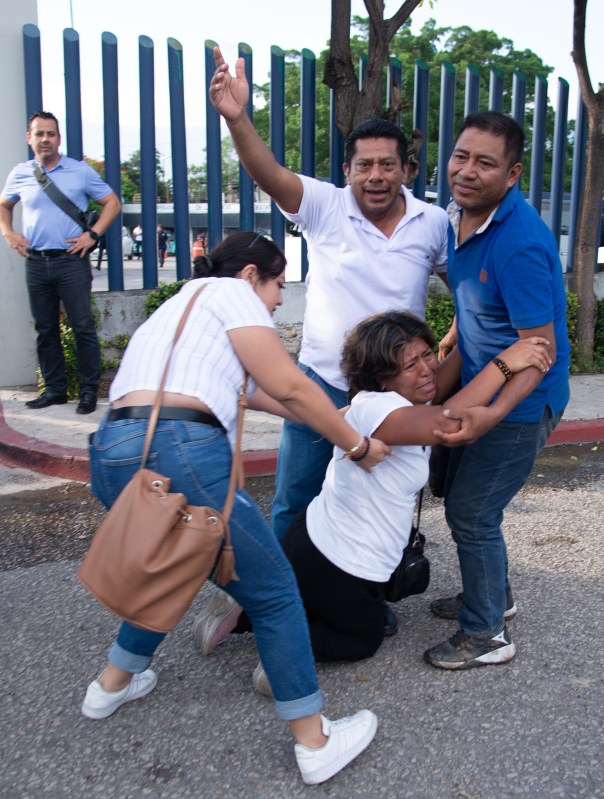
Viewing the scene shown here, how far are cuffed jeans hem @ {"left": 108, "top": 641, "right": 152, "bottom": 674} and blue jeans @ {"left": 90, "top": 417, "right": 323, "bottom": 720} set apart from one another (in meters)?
0.47

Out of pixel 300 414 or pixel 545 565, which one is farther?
pixel 545 565

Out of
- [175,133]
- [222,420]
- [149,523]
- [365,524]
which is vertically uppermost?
[175,133]

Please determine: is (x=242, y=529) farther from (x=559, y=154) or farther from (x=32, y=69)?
(x=559, y=154)

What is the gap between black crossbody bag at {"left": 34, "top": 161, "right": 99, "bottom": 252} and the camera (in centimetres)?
616

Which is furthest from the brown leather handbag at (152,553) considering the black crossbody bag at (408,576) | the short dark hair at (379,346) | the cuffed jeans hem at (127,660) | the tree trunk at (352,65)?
the tree trunk at (352,65)

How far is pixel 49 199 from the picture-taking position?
243 inches

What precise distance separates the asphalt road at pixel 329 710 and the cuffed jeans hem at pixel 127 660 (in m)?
0.18

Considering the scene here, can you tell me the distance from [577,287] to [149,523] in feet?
23.1

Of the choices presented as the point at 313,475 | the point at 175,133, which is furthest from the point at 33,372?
the point at 313,475

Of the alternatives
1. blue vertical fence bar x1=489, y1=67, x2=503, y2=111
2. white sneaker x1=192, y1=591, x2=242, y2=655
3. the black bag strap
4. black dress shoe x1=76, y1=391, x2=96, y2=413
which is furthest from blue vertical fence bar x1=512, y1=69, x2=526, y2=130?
white sneaker x1=192, y1=591, x2=242, y2=655

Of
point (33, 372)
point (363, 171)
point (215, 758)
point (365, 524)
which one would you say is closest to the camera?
point (215, 758)

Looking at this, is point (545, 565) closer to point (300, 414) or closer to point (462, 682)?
point (462, 682)

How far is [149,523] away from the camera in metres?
2.05

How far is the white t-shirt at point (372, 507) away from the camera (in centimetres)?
269
